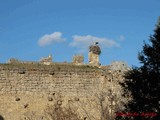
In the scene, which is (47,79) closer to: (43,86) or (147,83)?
(43,86)

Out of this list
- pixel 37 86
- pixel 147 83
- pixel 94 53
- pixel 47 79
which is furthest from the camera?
pixel 94 53

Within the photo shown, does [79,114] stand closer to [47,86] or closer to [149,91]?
[47,86]

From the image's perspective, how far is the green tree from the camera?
1738 cm

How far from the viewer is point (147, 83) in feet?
57.9

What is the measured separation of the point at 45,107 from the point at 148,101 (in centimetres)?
691

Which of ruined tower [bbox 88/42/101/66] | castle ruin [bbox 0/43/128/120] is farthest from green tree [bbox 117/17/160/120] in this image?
ruined tower [bbox 88/42/101/66]

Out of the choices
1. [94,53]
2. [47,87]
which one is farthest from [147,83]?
[94,53]

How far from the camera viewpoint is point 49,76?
924 inches

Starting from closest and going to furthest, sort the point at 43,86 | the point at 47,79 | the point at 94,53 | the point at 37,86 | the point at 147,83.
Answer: the point at 147,83 → the point at 37,86 → the point at 43,86 → the point at 47,79 → the point at 94,53

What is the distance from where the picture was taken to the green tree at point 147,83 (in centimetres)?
1738

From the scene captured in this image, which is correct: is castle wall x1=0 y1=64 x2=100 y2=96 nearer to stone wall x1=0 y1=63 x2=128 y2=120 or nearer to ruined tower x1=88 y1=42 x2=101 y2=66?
stone wall x1=0 y1=63 x2=128 y2=120

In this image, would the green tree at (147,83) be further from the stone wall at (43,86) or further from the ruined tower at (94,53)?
the ruined tower at (94,53)

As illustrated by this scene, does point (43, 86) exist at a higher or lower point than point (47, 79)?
lower

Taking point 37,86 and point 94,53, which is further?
point 94,53
